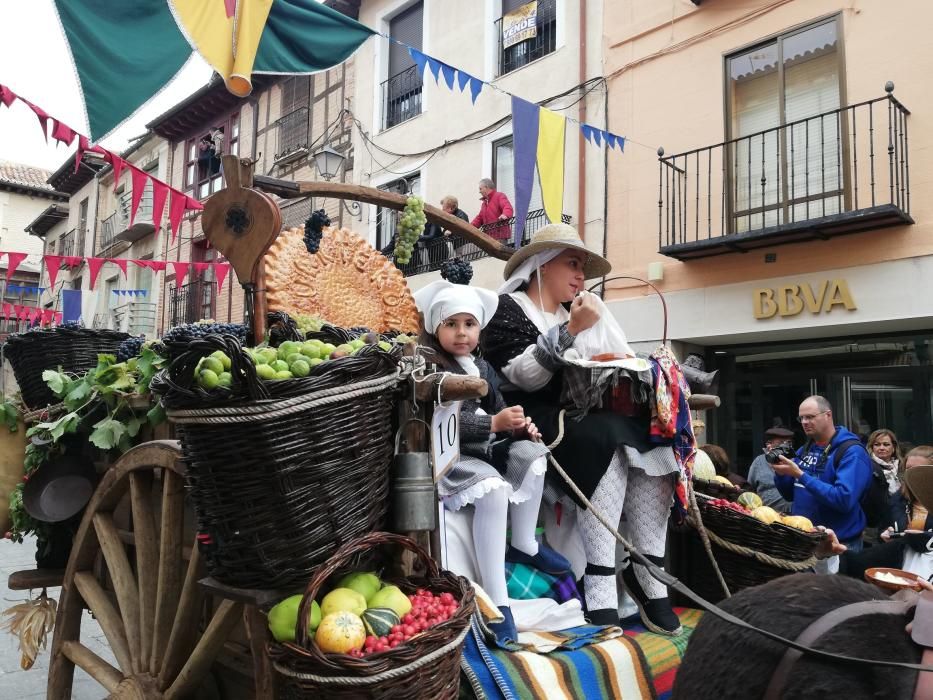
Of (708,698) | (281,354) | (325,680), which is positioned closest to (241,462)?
(281,354)

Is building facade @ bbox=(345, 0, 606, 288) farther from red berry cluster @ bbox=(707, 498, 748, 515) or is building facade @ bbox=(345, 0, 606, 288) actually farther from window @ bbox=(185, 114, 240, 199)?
red berry cluster @ bbox=(707, 498, 748, 515)

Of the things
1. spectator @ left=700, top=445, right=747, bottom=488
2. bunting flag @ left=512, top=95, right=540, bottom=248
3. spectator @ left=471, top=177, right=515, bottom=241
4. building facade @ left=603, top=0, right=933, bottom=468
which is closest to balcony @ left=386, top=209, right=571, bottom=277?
spectator @ left=471, top=177, right=515, bottom=241

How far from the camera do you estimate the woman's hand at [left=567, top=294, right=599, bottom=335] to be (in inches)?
97.5

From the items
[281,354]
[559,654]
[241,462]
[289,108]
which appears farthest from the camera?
[289,108]

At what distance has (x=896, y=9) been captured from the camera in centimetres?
767

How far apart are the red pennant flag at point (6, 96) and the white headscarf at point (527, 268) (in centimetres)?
438

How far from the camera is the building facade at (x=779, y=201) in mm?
7629

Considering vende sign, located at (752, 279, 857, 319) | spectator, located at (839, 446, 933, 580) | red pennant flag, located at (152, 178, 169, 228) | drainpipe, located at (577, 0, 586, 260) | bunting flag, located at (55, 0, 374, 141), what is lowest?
spectator, located at (839, 446, 933, 580)

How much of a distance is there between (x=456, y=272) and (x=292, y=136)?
14.0 metres

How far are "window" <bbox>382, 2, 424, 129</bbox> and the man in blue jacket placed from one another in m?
10.2

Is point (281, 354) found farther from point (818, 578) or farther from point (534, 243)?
point (534, 243)

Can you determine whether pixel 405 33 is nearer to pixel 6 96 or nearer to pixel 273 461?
pixel 6 96

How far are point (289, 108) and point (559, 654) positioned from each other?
1595cm

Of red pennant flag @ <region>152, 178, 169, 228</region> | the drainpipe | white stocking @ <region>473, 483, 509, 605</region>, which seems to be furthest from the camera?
the drainpipe
